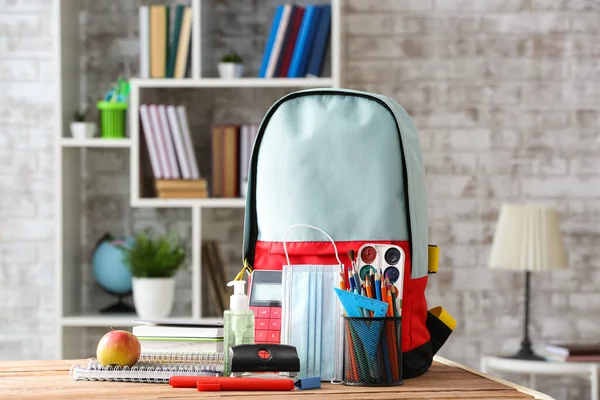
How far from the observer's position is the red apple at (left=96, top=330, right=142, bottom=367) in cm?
122

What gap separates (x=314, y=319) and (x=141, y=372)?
0.82 ft

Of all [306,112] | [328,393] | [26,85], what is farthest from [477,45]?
[328,393]

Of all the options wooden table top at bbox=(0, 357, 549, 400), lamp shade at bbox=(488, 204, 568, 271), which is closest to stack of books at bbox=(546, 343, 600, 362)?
lamp shade at bbox=(488, 204, 568, 271)

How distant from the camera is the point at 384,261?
127cm

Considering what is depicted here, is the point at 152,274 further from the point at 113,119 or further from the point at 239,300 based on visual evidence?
the point at 239,300

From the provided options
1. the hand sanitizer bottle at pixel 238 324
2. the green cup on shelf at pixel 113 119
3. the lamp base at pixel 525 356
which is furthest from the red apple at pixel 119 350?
the lamp base at pixel 525 356

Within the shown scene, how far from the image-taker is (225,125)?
3094 millimetres

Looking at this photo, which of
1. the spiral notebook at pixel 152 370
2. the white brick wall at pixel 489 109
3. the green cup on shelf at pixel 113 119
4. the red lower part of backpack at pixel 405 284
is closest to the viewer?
the spiral notebook at pixel 152 370

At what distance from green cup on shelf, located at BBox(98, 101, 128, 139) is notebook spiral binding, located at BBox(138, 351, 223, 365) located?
72.2 inches

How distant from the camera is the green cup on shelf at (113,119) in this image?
3.03m

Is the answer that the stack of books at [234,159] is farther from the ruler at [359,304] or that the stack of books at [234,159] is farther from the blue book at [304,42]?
the ruler at [359,304]

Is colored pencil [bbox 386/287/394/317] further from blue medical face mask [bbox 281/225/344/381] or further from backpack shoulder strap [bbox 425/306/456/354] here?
backpack shoulder strap [bbox 425/306/456/354]

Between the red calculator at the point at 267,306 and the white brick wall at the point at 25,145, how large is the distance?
2151 mm

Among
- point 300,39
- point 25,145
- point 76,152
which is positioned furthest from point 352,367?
point 25,145
